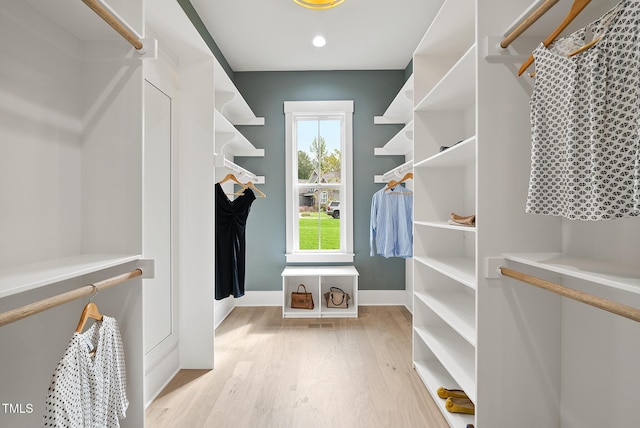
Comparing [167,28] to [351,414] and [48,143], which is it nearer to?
[48,143]

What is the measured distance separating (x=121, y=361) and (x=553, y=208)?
169cm

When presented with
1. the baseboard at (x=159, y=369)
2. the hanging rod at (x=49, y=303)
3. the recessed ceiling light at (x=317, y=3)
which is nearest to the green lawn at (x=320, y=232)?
the baseboard at (x=159, y=369)

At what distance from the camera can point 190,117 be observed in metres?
2.38

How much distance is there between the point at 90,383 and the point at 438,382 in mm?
1899

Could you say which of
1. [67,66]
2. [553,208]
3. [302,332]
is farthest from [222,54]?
[553,208]

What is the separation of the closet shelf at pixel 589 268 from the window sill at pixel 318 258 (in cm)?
255

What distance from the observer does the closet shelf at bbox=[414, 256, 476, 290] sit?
1.59 metres

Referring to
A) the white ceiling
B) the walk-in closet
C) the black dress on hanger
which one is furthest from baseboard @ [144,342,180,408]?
the white ceiling

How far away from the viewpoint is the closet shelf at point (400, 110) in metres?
2.85

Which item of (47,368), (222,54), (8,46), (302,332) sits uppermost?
(222,54)

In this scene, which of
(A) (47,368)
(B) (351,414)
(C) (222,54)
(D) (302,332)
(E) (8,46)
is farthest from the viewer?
(C) (222,54)

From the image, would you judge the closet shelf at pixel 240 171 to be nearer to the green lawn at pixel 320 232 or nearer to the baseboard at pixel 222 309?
the green lawn at pixel 320 232

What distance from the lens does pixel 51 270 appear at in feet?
3.26

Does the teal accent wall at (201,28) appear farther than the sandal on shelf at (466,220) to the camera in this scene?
Yes
